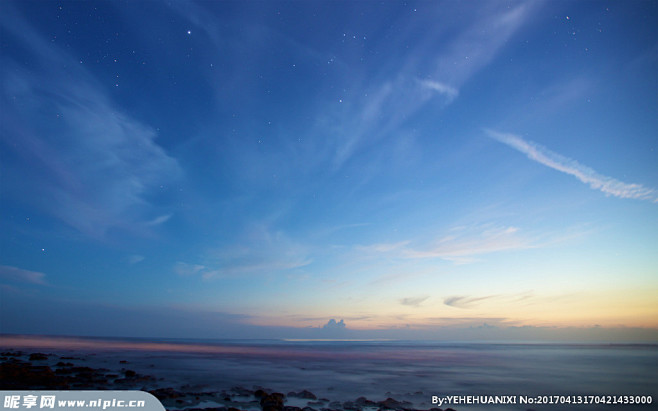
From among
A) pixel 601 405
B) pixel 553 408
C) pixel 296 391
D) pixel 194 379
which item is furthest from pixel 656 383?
pixel 194 379

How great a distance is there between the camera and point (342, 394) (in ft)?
62.7

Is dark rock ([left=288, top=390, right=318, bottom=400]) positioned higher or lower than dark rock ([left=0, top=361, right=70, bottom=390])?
lower

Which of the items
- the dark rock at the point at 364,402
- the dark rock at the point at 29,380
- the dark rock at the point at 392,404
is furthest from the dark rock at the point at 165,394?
the dark rock at the point at 392,404

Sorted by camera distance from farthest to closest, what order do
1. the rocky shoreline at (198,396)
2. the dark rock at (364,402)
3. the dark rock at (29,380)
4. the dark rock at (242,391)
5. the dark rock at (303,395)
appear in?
the dark rock at (303,395)
the dark rock at (242,391)
the dark rock at (364,402)
the dark rock at (29,380)
the rocky shoreline at (198,396)

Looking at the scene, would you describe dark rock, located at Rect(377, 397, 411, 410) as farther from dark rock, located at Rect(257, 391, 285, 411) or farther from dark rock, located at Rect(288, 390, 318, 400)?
dark rock, located at Rect(257, 391, 285, 411)

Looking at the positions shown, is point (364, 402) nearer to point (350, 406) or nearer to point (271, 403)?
point (350, 406)

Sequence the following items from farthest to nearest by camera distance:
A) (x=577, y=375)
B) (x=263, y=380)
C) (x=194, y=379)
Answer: (x=577, y=375)
(x=263, y=380)
(x=194, y=379)

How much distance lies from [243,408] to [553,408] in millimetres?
15631

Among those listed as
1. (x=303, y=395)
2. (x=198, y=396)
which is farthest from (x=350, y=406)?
(x=198, y=396)

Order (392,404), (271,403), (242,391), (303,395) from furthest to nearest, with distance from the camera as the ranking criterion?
(242,391) → (303,395) → (392,404) → (271,403)

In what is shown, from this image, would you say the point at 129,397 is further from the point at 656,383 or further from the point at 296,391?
the point at 656,383

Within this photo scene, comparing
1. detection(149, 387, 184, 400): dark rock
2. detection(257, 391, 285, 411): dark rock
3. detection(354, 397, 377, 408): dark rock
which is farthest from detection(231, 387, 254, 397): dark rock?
detection(354, 397, 377, 408): dark rock

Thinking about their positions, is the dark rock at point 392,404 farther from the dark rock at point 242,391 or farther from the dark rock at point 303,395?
the dark rock at point 242,391

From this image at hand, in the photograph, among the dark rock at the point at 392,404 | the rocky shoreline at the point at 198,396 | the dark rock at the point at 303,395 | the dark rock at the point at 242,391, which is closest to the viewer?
the rocky shoreline at the point at 198,396
